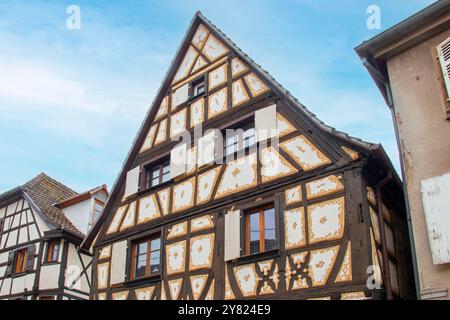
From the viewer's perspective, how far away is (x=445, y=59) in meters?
8.11

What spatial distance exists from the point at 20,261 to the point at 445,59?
1584 centimetres

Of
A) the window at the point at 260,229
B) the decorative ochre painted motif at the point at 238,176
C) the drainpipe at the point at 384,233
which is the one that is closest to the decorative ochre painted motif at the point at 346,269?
the drainpipe at the point at 384,233

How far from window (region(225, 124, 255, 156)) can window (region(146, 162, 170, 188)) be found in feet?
6.54

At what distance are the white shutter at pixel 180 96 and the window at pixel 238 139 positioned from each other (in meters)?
2.03

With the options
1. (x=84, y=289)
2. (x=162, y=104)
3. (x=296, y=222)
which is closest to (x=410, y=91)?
(x=296, y=222)

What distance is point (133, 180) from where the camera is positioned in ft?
43.1

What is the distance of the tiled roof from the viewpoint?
18.3 m

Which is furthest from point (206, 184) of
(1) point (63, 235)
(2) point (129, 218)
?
(1) point (63, 235)

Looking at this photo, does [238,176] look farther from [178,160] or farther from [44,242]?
[44,242]

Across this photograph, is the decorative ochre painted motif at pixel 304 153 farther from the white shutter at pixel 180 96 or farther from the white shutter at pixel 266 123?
the white shutter at pixel 180 96

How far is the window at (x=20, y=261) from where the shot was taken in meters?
18.3

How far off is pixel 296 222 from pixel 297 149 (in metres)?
1.45
